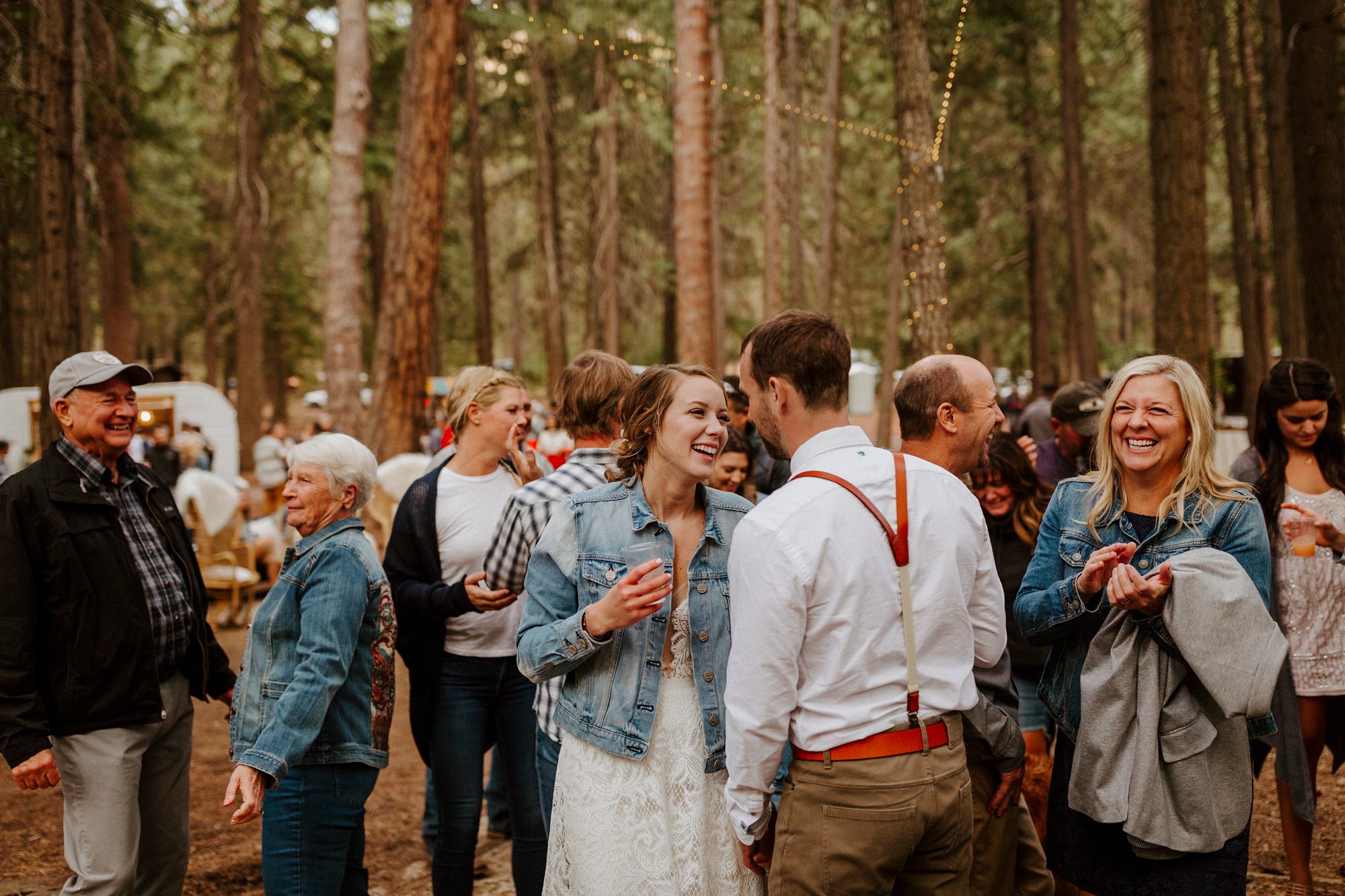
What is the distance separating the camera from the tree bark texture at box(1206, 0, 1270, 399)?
17859 mm

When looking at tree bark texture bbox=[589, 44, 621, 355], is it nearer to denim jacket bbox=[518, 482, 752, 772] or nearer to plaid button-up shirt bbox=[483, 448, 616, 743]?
plaid button-up shirt bbox=[483, 448, 616, 743]

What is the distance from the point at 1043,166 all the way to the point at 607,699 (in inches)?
838

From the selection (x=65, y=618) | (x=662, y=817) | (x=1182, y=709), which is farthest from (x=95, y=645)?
(x=1182, y=709)

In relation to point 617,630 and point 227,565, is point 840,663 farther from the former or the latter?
point 227,565

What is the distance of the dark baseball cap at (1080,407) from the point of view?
17.3 feet

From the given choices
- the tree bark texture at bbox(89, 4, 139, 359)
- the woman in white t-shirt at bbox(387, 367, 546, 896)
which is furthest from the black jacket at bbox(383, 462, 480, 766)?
the tree bark texture at bbox(89, 4, 139, 359)

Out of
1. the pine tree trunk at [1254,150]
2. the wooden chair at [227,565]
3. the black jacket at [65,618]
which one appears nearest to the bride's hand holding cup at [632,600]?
the black jacket at [65,618]

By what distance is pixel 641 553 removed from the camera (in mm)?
2592

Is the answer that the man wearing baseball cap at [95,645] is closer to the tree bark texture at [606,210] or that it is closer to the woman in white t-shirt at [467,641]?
the woman in white t-shirt at [467,641]

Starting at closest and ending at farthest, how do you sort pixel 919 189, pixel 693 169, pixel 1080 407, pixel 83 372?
1. pixel 83 372
2. pixel 1080 407
3. pixel 919 189
4. pixel 693 169

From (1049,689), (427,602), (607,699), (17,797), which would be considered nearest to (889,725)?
(607,699)

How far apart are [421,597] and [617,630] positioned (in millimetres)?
1392

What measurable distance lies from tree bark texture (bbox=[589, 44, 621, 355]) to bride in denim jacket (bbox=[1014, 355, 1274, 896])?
20080 millimetres

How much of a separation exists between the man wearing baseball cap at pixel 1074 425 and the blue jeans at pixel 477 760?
3.09 m
